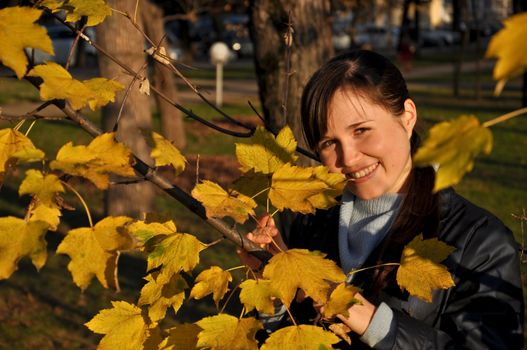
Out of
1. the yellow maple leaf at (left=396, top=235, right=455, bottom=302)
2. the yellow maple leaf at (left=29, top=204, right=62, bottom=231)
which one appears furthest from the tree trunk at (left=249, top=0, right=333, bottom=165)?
the yellow maple leaf at (left=29, top=204, right=62, bottom=231)

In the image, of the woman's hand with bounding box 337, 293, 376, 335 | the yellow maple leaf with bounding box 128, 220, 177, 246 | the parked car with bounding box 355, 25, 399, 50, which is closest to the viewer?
the yellow maple leaf with bounding box 128, 220, 177, 246

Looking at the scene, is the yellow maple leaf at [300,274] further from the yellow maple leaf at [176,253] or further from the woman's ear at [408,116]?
the woman's ear at [408,116]

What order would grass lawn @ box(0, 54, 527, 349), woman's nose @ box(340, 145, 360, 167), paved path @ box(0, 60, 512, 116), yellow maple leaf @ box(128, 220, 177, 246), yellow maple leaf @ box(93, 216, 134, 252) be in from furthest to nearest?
1. paved path @ box(0, 60, 512, 116)
2. grass lawn @ box(0, 54, 527, 349)
3. woman's nose @ box(340, 145, 360, 167)
4. yellow maple leaf @ box(128, 220, 177, 246)
5. yellow maple leaf @ box(93, 216, 134, 252)

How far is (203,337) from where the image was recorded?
1260 mm

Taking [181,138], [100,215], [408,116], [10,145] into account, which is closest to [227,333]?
[10,145]

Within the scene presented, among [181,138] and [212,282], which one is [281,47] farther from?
[181,138]

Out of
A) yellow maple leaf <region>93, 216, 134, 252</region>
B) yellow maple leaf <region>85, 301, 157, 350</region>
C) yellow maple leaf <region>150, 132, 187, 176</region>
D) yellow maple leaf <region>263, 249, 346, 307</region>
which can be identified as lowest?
yellow maple leaf <region>85, 301, 157, 350</region>

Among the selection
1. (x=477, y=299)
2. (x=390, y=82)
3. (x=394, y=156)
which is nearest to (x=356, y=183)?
(x=394, y=156)

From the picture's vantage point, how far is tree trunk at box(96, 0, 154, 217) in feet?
25.7

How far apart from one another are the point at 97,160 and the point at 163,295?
344mm

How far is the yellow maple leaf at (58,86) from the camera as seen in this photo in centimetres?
120

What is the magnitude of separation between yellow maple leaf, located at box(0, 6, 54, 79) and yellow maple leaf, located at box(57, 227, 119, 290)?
25 centimetres

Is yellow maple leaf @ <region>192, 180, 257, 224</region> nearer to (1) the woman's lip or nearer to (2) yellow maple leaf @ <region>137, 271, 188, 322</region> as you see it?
(2) yellow maple leaf @ <region>137, 271, 188, 322</region>

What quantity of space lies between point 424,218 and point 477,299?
0.80 feet
